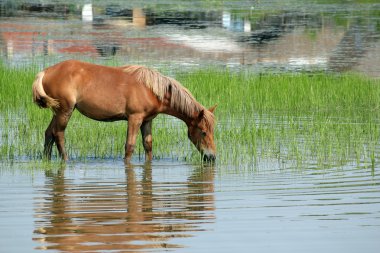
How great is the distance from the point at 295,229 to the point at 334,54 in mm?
17582

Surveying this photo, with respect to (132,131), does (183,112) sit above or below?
above

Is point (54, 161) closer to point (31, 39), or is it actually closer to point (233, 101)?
→ point (233, 101)

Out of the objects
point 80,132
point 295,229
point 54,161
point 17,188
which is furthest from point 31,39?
point 295,229

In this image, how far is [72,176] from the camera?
34.4 feet

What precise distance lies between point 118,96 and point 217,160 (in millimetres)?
1342

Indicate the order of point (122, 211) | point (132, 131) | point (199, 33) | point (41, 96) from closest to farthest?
1. point (122, 211)
2. point (41, 96)
3. point (132, 131)
4. point (199, 33)

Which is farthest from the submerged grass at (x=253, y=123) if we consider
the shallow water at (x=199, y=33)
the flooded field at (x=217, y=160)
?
the shallow water at (x=199, y=33)

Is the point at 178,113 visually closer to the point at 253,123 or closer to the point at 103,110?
the point at 103,110

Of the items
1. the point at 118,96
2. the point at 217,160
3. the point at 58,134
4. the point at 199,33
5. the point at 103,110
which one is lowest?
the point at 217,160

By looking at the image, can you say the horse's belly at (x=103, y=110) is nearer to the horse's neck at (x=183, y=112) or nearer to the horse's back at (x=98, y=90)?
the horse's back at (x=98, y=90)

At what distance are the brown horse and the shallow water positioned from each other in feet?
31.2

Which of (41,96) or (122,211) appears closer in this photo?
(122,211)

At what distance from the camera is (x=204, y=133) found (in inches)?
462

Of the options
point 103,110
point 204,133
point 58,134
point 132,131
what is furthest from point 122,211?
point 58,134
